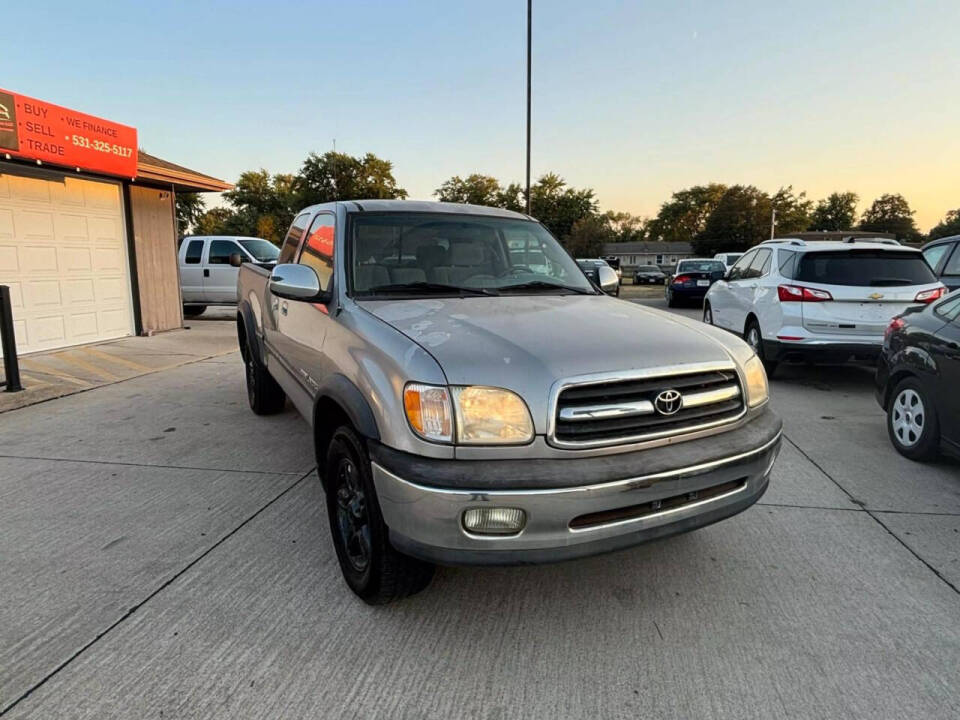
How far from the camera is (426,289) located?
3.33 meters

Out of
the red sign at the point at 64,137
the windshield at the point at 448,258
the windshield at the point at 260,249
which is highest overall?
the red sign at the point at 64,137

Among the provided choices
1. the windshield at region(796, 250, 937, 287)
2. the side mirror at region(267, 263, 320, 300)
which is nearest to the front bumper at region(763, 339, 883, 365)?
the windshield at region(796, 250, 937, 287)

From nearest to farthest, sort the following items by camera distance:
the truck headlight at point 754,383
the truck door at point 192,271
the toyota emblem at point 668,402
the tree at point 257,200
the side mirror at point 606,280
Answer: the toyota emblem at point 668,402 < the truck headlight at point 754,383 < the side mirror at point 606,280 < the truck door at point 192,271 < the tree at point 257,200

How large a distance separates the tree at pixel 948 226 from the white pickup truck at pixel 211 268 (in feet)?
256

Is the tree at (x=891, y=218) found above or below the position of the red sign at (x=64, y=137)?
above

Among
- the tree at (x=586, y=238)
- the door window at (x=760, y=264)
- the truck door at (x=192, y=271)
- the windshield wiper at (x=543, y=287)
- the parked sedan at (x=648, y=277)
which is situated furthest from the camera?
the tree at (x=586, y=238)

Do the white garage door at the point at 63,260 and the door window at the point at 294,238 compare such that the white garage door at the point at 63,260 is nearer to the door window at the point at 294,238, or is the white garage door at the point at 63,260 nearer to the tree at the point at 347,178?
the door window at the point at 294,238

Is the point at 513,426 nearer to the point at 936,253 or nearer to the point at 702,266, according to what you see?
the point at 936,253

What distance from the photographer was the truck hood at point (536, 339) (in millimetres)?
2232

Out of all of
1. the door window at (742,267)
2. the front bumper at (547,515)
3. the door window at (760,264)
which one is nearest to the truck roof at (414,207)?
the front bumper at (547,515)

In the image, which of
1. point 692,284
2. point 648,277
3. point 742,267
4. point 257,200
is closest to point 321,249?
point 742,267

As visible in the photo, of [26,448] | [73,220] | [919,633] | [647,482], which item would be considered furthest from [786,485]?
[73,220]

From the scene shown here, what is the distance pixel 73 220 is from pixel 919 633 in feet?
36.5

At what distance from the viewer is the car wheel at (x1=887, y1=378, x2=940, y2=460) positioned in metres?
4.34
